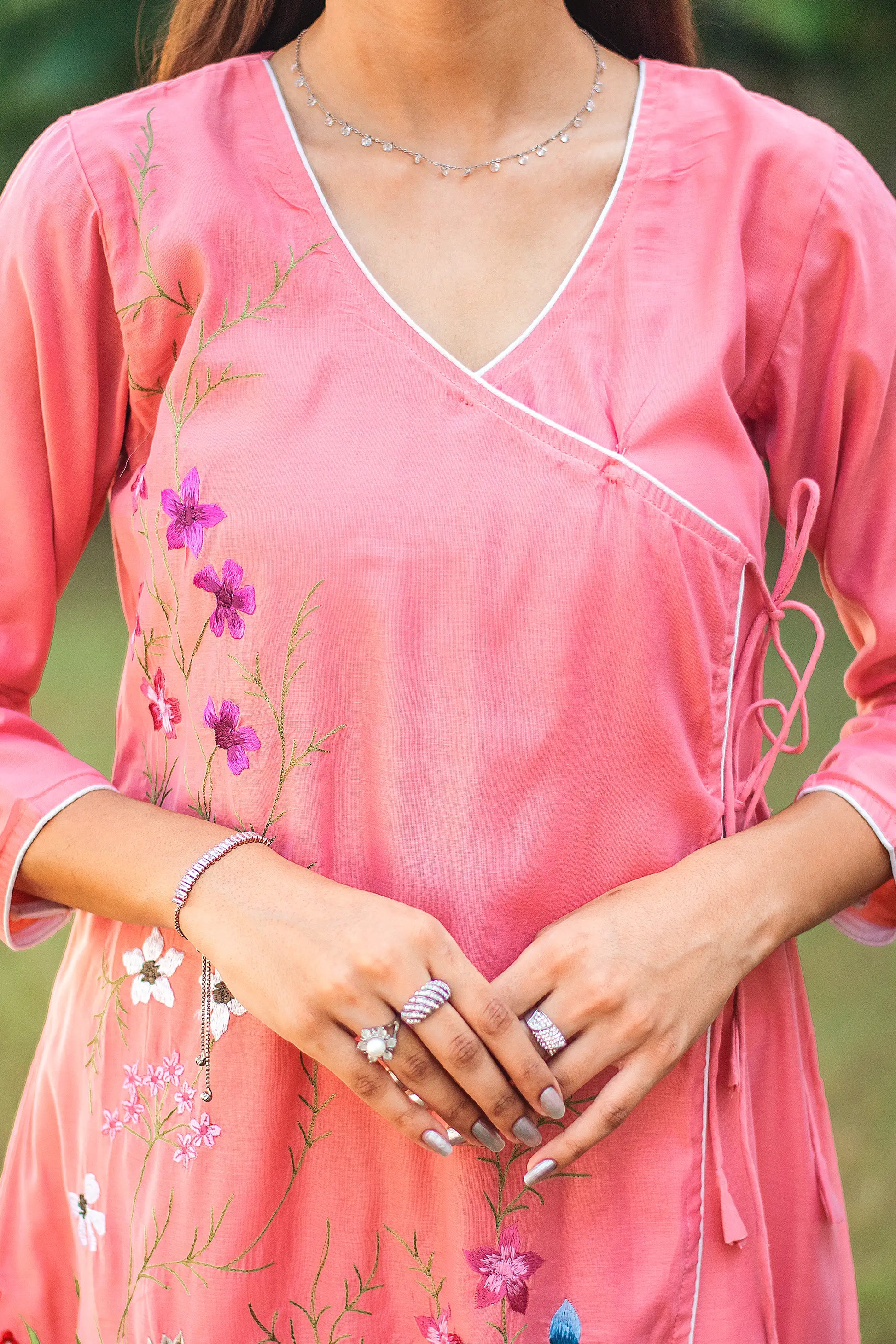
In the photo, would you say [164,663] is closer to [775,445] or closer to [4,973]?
[775,445]

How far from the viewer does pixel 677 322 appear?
99 centimetres

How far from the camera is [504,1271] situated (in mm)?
931

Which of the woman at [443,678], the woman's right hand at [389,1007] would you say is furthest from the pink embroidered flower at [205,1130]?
the woman's right hand at [389,1007]

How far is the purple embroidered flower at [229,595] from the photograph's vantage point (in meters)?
0.95

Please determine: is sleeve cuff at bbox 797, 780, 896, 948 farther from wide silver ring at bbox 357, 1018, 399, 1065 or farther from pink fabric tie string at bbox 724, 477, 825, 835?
wide silver ring at bbox 357, 1018, 399, 1065

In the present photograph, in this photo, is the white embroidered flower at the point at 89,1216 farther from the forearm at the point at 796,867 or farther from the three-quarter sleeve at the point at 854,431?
the three-quarter sleeve at the point at 854,431

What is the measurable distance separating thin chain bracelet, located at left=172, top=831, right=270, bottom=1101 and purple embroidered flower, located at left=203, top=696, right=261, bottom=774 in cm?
5

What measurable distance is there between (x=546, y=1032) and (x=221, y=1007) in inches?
9.8

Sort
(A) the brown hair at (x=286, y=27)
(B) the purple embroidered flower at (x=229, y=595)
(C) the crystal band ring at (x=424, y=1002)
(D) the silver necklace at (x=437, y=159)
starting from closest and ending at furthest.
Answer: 1. (C) the crystal band ring at (x=424, y=1002)
2. (B) the purple embroidered flower at (x=229, y=595)
3. (D) the silver necklace at (x=437, y=159)
4. (A) the brown hair at (x=286, y=27)

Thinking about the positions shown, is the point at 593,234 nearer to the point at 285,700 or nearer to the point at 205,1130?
the point at 285,700

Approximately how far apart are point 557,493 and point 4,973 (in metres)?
2.72

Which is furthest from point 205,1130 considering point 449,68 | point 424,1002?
point 449,68

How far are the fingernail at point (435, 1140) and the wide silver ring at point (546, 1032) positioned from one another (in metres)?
0.09

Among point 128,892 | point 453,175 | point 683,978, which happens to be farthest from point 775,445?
point 128,892
